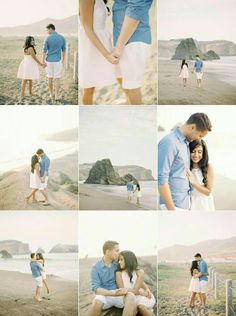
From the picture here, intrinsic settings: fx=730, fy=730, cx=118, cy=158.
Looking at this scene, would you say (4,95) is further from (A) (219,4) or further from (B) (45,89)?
(A) (219,4)

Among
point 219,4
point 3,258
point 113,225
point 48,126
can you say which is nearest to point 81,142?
point 48,126

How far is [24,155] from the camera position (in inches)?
140

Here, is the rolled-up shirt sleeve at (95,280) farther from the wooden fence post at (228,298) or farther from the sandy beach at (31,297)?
the wooden fence post at (228,298)

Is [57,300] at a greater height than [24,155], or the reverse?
[24,155]

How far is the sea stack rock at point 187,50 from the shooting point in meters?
3.52

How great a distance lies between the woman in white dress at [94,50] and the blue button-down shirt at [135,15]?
48mm

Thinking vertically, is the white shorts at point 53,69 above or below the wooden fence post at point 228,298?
above

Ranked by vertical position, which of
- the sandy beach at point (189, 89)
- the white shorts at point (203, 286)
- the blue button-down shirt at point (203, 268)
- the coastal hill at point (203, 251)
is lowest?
the white shorts at point (203, 286)

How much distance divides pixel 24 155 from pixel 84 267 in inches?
24.4

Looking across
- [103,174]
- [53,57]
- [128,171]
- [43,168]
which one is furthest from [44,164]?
[53,57]

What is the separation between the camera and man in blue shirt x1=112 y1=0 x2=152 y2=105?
3.48 m

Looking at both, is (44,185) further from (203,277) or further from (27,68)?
(203,277)

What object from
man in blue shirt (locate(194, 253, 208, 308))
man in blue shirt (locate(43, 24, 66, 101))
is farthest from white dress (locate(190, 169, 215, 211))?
man in blue shirt (locate(43, 24, 66, 101))

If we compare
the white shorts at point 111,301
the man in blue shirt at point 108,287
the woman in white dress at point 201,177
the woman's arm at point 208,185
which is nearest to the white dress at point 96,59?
the woman in white dress at point 201,177
